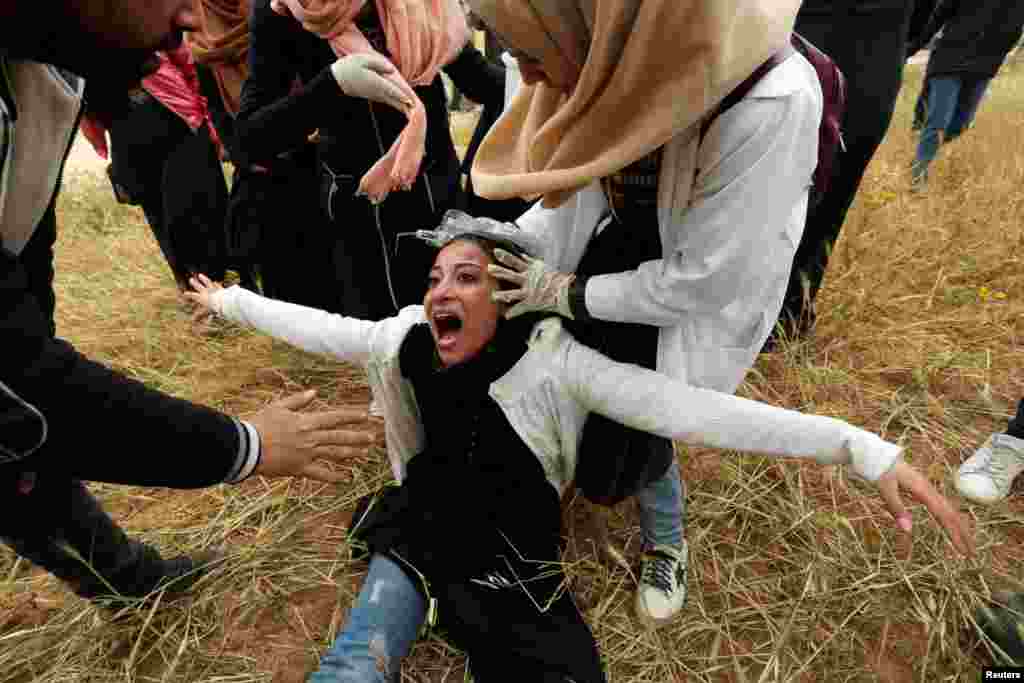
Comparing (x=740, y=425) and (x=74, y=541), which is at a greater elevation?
(x=740, y=425)

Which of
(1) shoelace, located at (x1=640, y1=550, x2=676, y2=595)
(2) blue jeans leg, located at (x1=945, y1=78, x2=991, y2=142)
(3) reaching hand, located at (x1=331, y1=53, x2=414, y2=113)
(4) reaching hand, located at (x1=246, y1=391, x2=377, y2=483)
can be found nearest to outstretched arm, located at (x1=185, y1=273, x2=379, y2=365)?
(4) reaching hand, located at (x1=246, y1=391, x2=377, y2=483)

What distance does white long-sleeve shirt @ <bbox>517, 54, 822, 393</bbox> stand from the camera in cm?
108

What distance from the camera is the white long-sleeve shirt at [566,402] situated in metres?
1.20

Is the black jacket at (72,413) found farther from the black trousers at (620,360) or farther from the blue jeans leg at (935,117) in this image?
the blue jeans leg at (935,117)

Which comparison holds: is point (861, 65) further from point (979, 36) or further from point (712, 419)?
point (979, 36)

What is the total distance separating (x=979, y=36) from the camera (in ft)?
11.7

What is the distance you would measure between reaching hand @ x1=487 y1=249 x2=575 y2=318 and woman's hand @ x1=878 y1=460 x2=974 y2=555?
742 millimetres

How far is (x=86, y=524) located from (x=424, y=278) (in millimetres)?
1357

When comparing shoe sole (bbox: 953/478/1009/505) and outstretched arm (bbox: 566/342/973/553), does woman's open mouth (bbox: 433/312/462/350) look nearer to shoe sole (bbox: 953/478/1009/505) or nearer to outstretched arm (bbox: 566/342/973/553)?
outstretched arm (bbox: 566/342/973/553)

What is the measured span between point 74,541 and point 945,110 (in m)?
5.15

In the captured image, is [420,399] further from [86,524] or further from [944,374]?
[944,374]

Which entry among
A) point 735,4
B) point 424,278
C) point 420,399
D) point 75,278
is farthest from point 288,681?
point 75,278

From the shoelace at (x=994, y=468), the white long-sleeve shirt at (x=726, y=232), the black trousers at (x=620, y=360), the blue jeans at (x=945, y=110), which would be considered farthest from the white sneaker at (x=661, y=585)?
the blue jeans at (x=945, y=110)

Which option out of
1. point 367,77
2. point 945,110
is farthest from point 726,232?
Answer: point 945,110
